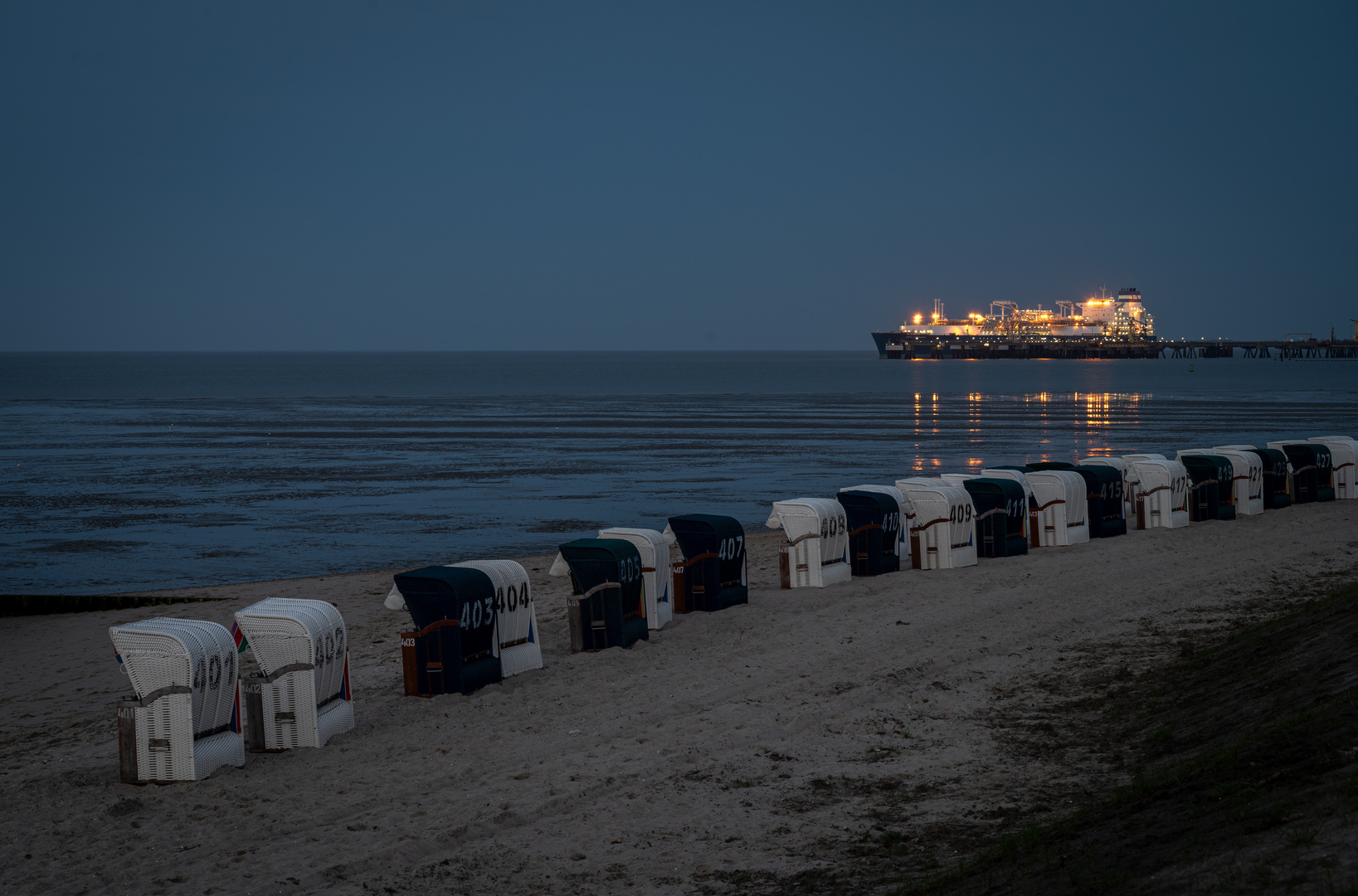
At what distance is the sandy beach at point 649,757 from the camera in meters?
6.71

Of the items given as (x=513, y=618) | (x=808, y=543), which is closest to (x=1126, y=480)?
(x=808, y=543)

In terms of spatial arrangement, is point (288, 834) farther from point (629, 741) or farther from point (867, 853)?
point (867, 853)

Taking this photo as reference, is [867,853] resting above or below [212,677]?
below

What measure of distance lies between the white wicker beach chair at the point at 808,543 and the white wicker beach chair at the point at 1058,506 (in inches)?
179

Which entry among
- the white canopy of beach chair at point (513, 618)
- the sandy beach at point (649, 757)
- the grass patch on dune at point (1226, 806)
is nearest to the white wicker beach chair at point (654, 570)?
the sandy beach at point (649, 757)

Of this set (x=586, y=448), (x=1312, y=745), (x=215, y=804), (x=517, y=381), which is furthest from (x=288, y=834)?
(x=517, y=381)

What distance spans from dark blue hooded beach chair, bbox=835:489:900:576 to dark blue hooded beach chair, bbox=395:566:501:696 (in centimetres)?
→ 669

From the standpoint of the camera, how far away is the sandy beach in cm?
671

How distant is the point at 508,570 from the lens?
1097cm

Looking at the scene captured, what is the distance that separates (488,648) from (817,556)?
5697 millimetres

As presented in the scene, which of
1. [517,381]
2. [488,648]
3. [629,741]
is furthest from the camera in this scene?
[517,381]

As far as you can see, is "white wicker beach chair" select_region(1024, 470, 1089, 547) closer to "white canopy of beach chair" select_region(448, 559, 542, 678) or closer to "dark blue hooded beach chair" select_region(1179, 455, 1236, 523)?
"dark blue hooded beach chair" select_region(1179, 455, 1236, 523)

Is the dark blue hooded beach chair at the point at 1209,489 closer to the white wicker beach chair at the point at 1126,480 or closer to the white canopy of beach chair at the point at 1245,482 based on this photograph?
the white canopy of beach chair at the point at 1245,482

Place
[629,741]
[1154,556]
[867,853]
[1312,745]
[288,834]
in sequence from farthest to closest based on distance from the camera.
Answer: [1154,556] < [629,741] < [288,834] < [867,853] < [1312,745]
